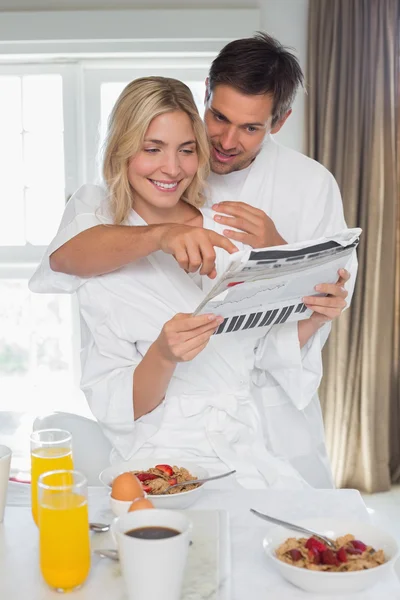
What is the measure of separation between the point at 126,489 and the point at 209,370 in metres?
0.71

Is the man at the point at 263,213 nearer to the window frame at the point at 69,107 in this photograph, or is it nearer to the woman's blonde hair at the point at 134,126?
the woman's blonde hair at the point at 134,126

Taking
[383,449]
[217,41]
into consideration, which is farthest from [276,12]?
[383,449]

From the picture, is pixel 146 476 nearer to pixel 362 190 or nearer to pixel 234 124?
pixel 234 124

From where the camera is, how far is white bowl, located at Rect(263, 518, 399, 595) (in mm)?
1066

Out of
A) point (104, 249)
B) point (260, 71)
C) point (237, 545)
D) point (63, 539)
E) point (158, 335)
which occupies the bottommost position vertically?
point (237, 545)

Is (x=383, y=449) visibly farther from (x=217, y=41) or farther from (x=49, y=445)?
(x=49, y=445)

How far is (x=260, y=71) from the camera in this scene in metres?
1.91

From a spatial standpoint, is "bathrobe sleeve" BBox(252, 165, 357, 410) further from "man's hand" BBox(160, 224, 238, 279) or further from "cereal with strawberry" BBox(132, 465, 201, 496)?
"cereal with strawberry" BBox(132, 465, 201, 496)

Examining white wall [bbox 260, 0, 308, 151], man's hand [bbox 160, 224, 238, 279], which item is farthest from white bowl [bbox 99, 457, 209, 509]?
white wall [bbox 260, 0, 308, 151]

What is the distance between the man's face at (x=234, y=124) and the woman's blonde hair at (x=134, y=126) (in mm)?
85

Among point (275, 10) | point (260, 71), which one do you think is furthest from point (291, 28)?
point (260, 71)

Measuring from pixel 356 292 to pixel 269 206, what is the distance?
1.57 m

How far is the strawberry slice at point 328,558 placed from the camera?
1105 millimetres

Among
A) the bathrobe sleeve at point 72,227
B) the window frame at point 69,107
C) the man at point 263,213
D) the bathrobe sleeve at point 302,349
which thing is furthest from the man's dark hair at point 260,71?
the window frame at point 69,107
